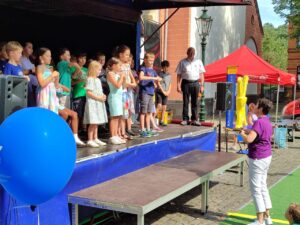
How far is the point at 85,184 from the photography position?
15.9ft

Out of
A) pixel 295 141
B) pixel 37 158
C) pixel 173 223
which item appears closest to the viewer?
pixel 37 158

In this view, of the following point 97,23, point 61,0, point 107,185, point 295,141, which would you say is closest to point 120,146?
point 107,185

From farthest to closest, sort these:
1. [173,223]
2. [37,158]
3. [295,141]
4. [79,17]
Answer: [295,141]
[79,17]
[173,223]
[37,158]

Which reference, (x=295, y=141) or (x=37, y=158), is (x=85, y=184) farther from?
(x=295, y=141)

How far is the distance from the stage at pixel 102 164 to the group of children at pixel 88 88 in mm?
370

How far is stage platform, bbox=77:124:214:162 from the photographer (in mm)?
5182

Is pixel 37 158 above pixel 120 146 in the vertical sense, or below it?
above

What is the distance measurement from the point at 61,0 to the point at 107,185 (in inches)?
182

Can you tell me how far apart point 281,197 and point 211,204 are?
125 cm

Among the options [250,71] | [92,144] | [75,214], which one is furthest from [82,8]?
[250,71]

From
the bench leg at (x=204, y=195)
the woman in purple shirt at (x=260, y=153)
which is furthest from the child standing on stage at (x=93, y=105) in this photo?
the woman in purple shirt at (x=260, y=153)

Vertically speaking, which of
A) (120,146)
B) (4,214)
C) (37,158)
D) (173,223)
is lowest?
(173,223)

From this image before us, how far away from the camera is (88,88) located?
5844 mm

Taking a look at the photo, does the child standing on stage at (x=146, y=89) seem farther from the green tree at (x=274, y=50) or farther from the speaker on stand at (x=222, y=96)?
the green tree at (x=274, y=50)
